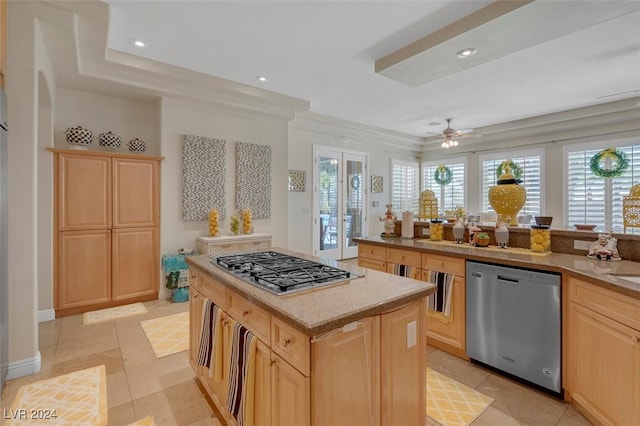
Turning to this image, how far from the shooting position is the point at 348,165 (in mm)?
6816

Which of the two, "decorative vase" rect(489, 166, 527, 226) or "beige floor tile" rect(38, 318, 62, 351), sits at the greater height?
"decorative vase" rect(489, 166, 527, 226)

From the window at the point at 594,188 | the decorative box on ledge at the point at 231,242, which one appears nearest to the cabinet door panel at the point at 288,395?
the decorative box on ledge at the point at 231,242

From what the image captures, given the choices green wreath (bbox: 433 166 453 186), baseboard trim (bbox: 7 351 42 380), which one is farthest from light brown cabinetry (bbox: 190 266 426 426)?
green wreath (bbox: 433 166 453 186)

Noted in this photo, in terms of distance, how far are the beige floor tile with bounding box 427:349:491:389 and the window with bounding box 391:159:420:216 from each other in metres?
5.29

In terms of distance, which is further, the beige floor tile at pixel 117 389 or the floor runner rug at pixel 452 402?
the beige floor tile at pixel 117 389

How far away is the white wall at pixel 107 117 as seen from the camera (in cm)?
392

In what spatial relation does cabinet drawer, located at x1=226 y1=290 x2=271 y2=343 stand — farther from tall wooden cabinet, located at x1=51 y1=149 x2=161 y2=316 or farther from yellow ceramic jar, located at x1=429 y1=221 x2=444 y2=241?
tall wooden cabinet, located at x1=51 y1=149 x2=161 y2=316

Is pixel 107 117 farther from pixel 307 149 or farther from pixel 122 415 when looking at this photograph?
pixel 122 415

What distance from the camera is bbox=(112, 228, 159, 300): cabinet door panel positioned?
12.7 feet

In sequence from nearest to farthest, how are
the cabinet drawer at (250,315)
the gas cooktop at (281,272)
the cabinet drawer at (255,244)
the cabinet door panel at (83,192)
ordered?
the cabinet drawer at (250,315) → the gas cooktop at (281,272) → the cabinet door panel at (83,192) → the cabinet drawer at (255,244)

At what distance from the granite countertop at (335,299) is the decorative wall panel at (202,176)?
285cm

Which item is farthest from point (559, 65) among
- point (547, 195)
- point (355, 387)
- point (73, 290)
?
point (73, 290)

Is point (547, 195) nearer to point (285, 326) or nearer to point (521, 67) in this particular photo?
point (521, 67)

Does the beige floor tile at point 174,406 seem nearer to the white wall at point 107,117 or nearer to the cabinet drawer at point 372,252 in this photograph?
the cabinet drawer at point 372,252
